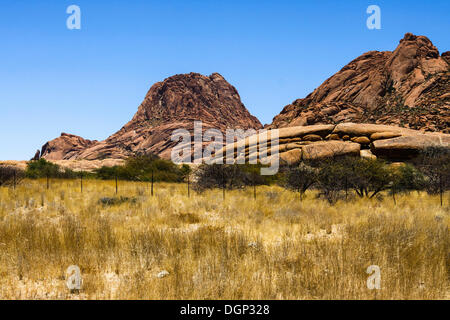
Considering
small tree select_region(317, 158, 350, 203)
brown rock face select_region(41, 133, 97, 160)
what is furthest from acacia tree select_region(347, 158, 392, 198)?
brown rock face select_region(41, 133, 97, 160)

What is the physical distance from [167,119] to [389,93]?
310 ft

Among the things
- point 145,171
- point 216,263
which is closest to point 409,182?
point 216,263

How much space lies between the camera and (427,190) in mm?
18281

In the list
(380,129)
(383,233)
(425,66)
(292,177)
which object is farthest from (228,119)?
(383,233)

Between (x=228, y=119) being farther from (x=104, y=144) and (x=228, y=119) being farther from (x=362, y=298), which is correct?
(x=362, y=298)

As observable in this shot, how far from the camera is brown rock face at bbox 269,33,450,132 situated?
54031 millimetres

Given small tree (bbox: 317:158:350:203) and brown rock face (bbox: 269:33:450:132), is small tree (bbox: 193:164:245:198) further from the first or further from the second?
brown rock face (bbox: 269:33:450:132)

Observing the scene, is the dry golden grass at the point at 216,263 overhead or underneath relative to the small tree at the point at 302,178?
underneath

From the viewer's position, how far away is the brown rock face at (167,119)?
11238 cm

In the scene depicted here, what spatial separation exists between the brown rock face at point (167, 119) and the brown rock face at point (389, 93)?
5619 cm

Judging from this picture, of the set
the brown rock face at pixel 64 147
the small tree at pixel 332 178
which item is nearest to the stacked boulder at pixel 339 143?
the small tree at pixel 332 178

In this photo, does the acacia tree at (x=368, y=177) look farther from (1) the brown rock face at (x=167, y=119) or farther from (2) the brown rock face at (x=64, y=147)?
(2) the brown rock face at (x=64, y=147)

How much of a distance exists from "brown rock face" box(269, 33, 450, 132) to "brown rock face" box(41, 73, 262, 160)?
184ft
